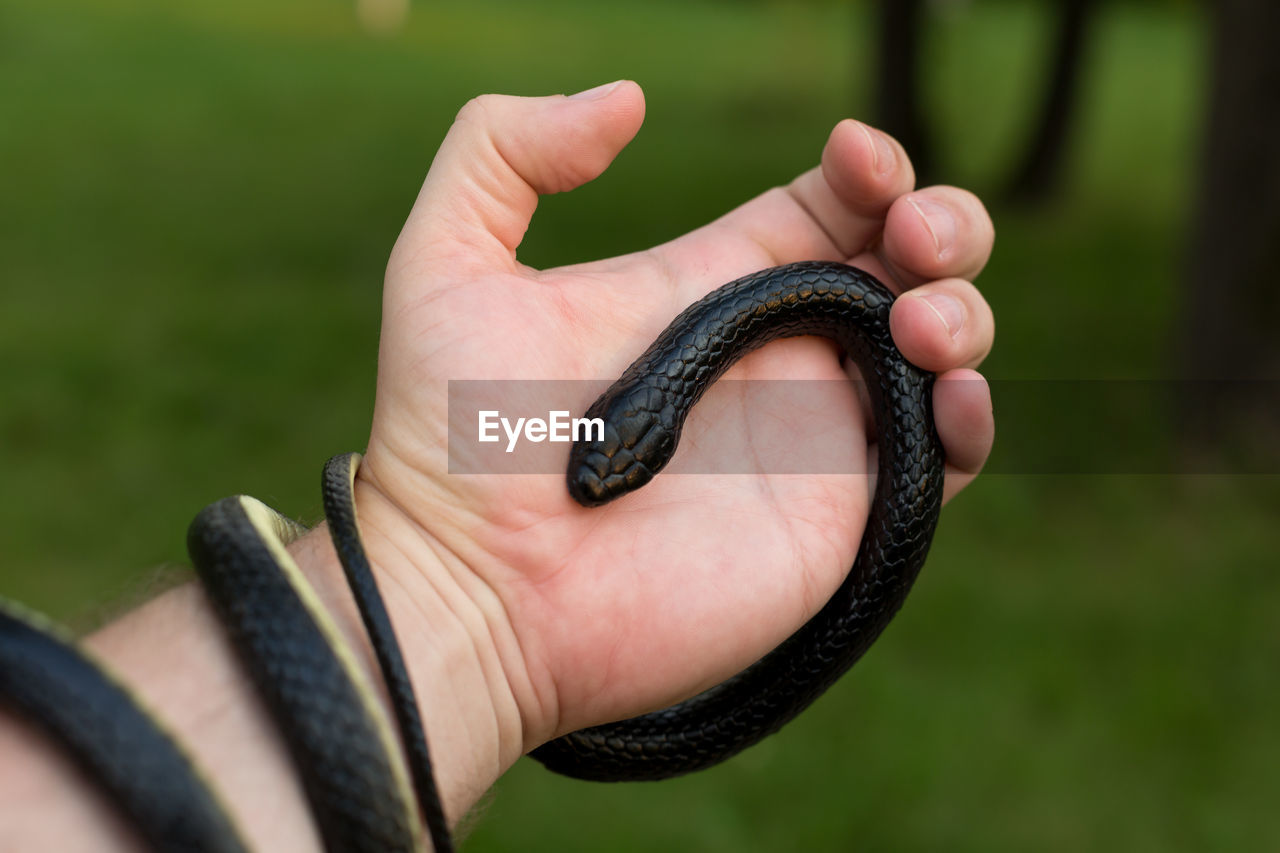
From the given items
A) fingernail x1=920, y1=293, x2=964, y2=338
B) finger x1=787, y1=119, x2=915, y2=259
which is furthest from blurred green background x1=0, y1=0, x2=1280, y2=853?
finger x1=787, y1=119, x2=915, y2=259

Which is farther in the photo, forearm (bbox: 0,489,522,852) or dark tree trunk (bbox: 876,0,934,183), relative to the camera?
dark tree trunk (bbox: 876,0,934,183)

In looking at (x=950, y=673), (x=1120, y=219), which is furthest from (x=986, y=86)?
(x=950, y=673)

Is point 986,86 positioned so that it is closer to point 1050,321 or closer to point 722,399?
point 1050,321

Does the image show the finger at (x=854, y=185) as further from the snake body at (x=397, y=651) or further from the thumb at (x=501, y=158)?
the thumb at (x=501, y=158)

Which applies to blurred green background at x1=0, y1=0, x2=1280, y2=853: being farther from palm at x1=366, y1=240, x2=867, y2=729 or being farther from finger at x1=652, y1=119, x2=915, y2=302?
finger at x1=652, y1=119, x2=915, y2=302

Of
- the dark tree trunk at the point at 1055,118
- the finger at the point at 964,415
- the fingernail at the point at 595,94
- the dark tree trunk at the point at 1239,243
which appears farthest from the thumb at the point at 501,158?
the dark tree trunk at the point at 1055,118

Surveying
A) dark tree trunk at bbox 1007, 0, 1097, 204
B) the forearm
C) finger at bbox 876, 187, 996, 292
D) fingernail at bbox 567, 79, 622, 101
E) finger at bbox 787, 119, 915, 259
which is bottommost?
the forearm
